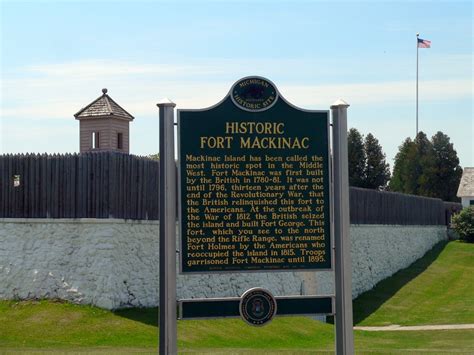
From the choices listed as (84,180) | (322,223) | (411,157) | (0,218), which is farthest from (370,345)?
(411,157)

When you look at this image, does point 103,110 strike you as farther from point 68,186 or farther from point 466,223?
point 466,223

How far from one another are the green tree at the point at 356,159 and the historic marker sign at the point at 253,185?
77035 mm

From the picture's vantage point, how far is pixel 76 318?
26.2 meters

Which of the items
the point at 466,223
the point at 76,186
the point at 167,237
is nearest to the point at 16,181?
the point at 76,186

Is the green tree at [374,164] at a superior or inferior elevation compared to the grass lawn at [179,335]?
superior

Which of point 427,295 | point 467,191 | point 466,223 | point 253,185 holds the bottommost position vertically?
point 427,295

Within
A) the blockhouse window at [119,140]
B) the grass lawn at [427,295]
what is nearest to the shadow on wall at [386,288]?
the grass lawn at [427,295]

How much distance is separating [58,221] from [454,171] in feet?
224

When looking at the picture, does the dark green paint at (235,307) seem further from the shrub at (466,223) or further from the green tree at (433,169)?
the green tree at (433,169)

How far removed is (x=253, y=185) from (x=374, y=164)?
80018 mm

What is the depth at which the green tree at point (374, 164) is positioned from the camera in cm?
9281

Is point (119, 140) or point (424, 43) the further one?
point (424, 43)

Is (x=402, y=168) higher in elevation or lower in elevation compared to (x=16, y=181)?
higher

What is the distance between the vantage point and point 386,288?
4869 cm
